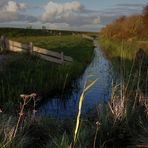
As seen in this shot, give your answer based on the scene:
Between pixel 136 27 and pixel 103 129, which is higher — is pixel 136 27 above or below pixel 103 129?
below

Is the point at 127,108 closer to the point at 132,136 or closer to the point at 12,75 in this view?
the point at 132,136

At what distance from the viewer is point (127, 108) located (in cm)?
807

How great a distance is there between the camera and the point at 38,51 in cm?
2384

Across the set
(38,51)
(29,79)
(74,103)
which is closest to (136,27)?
(38,51)

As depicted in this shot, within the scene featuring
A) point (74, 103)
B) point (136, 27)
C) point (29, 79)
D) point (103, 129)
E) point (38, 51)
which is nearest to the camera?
point (103, 129)

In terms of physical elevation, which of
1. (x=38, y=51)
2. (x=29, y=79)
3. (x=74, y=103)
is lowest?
(x=74, y=103)

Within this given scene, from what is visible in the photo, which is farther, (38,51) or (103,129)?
(38,51)

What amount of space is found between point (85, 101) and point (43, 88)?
2.27 meters

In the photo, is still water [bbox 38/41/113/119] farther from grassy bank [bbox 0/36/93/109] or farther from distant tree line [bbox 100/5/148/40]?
distant tree line [bbox 100/5/148/40]

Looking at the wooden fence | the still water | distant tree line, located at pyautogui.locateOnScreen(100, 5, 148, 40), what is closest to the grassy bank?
the still water

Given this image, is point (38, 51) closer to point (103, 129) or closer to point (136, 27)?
point (103, 129)

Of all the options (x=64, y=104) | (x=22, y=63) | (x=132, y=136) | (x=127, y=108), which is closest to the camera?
(x=132, y=136)

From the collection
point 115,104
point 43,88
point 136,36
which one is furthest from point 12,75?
point 136,36

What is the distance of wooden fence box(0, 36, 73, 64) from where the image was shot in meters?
22.5
